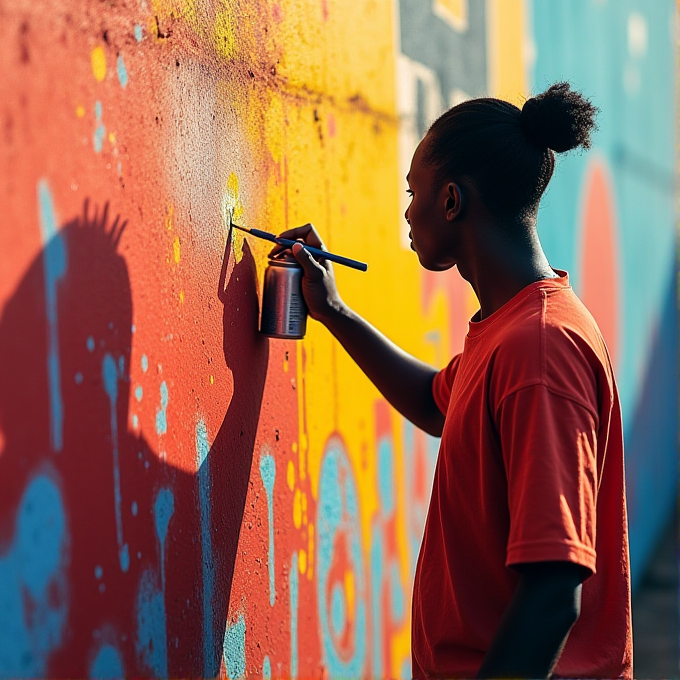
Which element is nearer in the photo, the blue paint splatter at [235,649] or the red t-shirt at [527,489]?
the red t-shirt at [527,489]

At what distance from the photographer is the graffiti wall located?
140cm

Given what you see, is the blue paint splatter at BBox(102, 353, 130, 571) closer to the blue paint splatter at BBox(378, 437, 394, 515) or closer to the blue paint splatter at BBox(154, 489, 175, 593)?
the blue paint splatter at BBox(154, 489, 175, 593)

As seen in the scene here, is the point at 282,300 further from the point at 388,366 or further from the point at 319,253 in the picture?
the point at 388,366

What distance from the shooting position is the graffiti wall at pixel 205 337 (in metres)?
1.40

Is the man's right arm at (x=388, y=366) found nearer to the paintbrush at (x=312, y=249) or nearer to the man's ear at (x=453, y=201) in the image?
the paintbrush at (x=312, y=249)

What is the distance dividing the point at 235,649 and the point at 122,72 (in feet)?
4.03

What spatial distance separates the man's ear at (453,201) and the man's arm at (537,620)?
0.70 metres

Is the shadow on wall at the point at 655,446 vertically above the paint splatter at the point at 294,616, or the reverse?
the shadow on wall at the point at 655,446

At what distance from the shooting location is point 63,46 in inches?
56.8

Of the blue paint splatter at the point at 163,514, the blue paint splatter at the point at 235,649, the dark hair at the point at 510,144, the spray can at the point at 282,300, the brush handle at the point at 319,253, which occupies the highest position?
the dark hair at the point at 510,144

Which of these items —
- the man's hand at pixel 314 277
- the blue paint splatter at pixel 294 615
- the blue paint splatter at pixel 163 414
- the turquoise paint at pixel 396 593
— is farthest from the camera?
the turquoise paint at pixel 396 593

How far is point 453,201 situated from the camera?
1.88m

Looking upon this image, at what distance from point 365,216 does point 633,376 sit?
4.80 metres

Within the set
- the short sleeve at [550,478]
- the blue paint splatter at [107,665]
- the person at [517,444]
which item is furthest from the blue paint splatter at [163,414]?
A: the short sleeve at [550,478]
